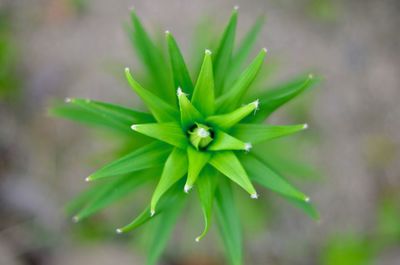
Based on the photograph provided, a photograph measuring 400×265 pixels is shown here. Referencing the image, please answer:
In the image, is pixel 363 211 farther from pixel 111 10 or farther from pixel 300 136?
pixel 111 10

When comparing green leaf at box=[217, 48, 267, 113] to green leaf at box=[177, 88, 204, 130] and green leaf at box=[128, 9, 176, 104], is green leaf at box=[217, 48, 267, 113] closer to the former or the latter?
green leaf at box=[177, 88, 204, 130]

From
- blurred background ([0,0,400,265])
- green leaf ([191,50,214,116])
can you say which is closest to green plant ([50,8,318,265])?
green leaf ([191,50,214,116])

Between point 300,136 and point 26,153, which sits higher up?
point 300,136

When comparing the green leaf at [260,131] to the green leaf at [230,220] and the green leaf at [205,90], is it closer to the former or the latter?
the green leaf at [205,90]

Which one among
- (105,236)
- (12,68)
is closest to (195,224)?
(105,236)

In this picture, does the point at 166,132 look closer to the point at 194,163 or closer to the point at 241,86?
the point at 194,163

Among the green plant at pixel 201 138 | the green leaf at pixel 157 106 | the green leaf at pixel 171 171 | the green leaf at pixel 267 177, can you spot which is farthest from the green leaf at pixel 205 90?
the green leaf at pixel 267 177

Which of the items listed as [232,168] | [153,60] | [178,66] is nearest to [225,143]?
[232,168]
